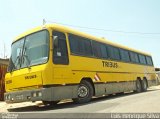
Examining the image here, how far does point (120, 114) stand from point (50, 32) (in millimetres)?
Answer: 4759

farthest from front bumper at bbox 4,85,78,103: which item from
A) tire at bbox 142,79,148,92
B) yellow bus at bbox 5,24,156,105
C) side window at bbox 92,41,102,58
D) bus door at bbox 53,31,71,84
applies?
tire at bbox 142,79,148,92

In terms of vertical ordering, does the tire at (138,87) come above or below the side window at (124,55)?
below

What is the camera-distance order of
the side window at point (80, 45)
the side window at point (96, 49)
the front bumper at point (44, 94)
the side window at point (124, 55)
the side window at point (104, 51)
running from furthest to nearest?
the side window at point (124, 55), the side window at point (104, 51), the side window at point (96, 49), the side window at point (80, 45), the front bumper at point (44, 94)

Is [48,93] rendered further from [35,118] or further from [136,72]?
[136,72]

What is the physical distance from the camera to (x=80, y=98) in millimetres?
13234

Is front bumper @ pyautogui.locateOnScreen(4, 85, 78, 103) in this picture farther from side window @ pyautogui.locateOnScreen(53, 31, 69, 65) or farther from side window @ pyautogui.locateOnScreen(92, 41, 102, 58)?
side window @ pyautogui.locateOnScreen(92, 41, 102, 58)

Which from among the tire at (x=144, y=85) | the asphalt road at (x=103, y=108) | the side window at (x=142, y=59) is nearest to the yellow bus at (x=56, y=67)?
the asphalt road at (x=103, y=108)

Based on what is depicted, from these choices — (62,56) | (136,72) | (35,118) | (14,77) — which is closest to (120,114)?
(35,118)

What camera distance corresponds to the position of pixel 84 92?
13.6 m

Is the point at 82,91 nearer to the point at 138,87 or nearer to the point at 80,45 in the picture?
the point at 80,45

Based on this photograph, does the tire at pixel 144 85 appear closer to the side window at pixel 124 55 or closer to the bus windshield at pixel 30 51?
the side window at pixel 124 55

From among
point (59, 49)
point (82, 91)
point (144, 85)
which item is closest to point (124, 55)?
point (144, 85)

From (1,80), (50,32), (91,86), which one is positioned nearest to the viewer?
(50,32)

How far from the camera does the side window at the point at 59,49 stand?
38.8 ft
